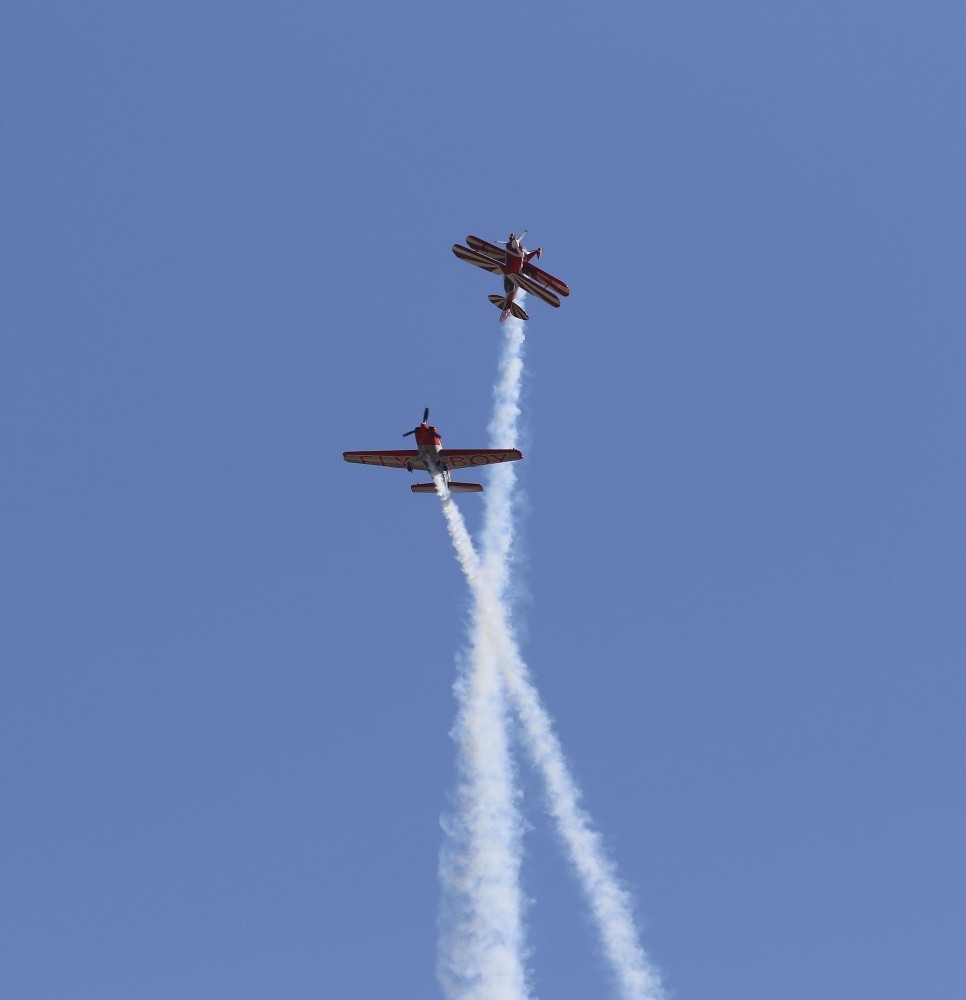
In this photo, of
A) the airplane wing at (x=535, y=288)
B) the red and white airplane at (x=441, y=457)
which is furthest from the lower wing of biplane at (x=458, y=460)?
the airplane wing at (x=535, y=288)

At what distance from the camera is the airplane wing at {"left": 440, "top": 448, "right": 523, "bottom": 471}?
63.8 m

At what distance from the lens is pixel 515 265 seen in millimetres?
67188

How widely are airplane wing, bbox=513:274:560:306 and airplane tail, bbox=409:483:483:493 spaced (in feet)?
41.6

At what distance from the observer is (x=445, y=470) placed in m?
64.6

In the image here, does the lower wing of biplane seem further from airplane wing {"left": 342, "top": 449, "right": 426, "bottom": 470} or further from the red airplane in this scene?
the red airplane

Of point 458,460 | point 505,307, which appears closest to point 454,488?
point 458,460

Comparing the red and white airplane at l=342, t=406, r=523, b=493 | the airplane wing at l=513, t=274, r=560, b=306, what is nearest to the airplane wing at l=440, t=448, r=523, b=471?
the red and white airplane at l=342, t=406, r=523, b=493

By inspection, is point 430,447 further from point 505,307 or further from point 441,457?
point 505,307

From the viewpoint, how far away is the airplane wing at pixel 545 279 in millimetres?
67250

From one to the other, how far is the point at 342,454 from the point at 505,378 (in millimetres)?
11385

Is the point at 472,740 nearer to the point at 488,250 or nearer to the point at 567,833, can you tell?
the point at 567,833

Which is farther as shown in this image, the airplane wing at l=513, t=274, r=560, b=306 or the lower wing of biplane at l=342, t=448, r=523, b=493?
the airplane wing at l=513, t=274, r=560, b=306

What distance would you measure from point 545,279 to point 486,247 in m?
4.05

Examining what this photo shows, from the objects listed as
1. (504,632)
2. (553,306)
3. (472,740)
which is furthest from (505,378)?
(472,740)
